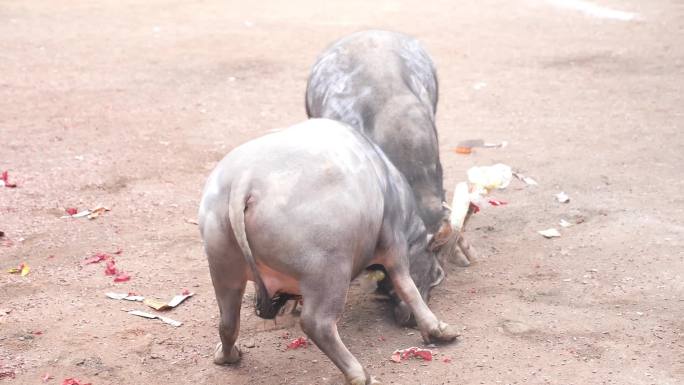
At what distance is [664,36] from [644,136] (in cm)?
339

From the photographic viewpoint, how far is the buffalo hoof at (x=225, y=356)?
13.7ft

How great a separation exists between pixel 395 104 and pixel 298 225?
1.47 m

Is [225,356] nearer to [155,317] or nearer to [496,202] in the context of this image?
[155,317]

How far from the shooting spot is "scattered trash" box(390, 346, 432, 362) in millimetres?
4166

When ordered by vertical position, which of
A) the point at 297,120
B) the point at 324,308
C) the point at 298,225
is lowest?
the point at 297,120

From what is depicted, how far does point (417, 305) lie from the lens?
418 centimetres

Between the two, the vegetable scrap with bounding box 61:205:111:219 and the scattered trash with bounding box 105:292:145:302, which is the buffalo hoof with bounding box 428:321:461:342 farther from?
the vegetable scrap with bounding box 61:205:111:219

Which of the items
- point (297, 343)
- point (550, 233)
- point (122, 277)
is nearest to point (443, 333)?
point (297, 343)

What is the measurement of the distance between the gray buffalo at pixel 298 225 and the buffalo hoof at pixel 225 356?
94 millimetres

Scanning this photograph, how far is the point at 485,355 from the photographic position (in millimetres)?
4172

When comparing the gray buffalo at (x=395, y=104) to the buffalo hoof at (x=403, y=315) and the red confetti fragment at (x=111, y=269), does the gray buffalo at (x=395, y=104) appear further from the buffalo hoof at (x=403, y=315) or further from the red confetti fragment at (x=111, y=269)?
the red confetti fragment at (x=111, y=269)

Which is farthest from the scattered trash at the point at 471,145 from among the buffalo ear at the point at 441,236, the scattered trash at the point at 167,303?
the scattered trash at the point at 167,303

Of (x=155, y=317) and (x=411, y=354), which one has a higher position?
(x=411, y=354)

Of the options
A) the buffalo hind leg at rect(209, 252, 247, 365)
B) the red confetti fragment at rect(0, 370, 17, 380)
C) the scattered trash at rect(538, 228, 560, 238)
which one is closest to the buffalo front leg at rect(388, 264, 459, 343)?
the buffalo hind leg at rect(209, 252, 247, 365)
